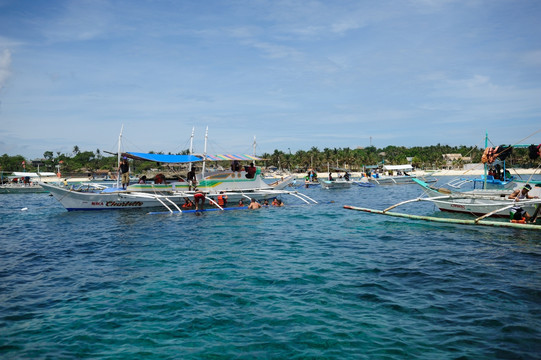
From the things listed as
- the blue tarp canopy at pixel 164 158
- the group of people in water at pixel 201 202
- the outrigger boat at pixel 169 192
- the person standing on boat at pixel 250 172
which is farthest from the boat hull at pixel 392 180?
the blue tarp canopy at pixel 164 158

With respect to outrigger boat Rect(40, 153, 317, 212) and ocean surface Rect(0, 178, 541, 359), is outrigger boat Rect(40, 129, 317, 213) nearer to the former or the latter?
outrigger boat Rect(40, 153, 317, 212)

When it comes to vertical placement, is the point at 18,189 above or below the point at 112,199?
below

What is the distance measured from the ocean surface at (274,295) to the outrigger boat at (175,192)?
946 centimetres

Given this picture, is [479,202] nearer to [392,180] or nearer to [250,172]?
[250,172]

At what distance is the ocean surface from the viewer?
6.82 m

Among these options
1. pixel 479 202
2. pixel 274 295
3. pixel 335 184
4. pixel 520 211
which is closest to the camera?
pixel 274 295

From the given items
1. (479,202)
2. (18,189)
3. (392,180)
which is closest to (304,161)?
(392,180)

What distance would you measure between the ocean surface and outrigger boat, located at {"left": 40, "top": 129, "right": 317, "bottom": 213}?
946cm

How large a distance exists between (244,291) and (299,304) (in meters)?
1.74

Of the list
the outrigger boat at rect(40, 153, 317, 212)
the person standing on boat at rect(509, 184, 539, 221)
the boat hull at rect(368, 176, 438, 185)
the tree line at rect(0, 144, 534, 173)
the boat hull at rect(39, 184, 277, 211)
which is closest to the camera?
the person standing on boat at rect(509, 184, 539, 221)

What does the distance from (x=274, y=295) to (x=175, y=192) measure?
20.9m

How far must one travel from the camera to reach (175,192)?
28703 mm

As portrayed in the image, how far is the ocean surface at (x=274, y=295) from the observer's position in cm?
682

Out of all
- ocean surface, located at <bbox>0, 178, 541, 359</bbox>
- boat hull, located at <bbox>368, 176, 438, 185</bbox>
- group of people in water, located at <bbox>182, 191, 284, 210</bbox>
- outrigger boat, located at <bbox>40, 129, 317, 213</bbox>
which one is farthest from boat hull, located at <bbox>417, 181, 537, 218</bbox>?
boat hull, located at <bbox>368, 176, 438, 185</bbox>
